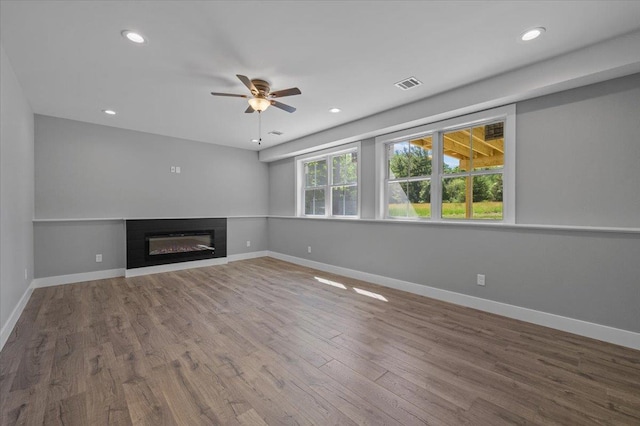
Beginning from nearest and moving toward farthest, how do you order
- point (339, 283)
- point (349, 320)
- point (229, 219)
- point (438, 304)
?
1. point (349, 320)
2. point (438, 304)
3. point (339, 283)
4. point (229, 219)

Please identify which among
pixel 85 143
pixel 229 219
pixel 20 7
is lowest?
pixel 229 219

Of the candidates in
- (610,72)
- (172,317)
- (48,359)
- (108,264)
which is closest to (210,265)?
(108,264)

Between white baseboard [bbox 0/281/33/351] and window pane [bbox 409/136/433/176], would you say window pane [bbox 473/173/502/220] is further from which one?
white baseboard [bbox 0/281/33/351]

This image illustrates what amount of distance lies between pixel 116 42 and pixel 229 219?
14.1 ft

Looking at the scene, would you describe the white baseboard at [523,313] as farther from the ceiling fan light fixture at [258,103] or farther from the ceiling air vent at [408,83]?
the ceiling fan light fixture at [258,103]

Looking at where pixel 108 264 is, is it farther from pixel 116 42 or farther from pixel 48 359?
pixel 116 42

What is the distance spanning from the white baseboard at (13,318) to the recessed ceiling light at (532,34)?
5174 mm

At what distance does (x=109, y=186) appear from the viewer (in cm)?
485

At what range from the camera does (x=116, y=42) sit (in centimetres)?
239

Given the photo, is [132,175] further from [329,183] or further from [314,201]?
[329,183]

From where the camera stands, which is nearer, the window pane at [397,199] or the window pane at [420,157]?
the window pane at [420,157]

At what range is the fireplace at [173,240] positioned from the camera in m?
4.94

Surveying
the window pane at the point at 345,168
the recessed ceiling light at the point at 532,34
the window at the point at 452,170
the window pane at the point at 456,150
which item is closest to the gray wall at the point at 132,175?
the window pane at the point at 345,168

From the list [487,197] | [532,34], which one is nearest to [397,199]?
[487,197]
